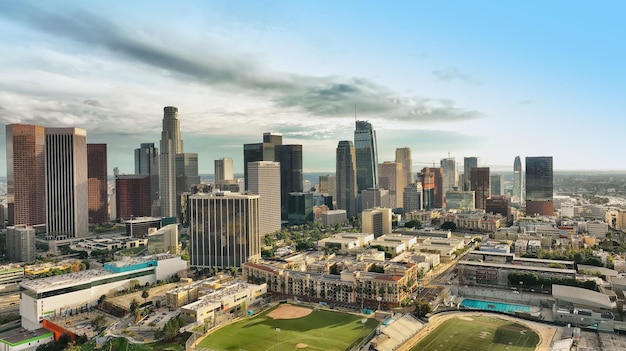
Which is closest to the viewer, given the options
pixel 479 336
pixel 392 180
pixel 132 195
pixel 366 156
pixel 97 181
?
pixel 479 336

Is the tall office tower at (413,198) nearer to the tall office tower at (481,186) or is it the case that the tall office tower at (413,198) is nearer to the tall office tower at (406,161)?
the tall office tower at (481,186)

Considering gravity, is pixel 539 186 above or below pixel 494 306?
above

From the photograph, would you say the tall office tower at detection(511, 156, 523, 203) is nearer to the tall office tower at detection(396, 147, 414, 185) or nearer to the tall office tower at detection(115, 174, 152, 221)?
the tall office tower at detection(396, 147, 414, 185)

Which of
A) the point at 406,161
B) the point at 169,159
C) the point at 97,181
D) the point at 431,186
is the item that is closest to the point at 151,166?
the point at 169,159

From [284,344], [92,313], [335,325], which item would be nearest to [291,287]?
[335,325]

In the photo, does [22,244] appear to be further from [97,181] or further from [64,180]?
[97,181]

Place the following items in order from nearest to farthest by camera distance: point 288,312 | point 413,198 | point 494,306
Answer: point 288,312
point 494,306
point 413,198

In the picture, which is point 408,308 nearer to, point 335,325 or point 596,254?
point 335,325
